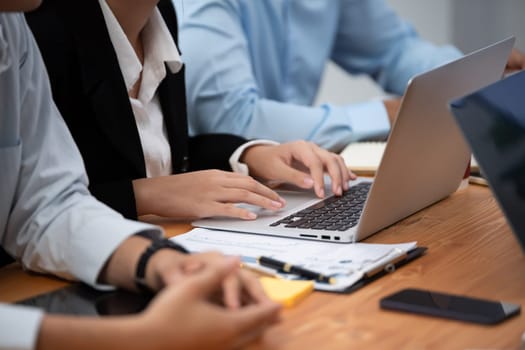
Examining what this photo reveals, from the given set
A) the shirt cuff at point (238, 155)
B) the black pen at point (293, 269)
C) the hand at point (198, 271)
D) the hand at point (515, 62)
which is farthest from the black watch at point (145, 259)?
the hand at point (515, 62)

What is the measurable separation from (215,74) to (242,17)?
249 millimetres

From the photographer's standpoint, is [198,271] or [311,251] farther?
[311,251]

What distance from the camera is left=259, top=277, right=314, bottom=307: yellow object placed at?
0.85 metres

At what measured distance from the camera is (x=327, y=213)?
1181 mm

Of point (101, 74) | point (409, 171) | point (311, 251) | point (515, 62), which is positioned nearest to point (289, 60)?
point (515, 62)

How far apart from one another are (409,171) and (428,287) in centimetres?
24

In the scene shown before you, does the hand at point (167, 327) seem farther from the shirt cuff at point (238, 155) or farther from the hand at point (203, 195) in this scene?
the shirt cuff at point (238, 155)

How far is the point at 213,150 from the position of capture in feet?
4.91

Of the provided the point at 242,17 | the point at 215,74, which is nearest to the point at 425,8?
the point at 242,17

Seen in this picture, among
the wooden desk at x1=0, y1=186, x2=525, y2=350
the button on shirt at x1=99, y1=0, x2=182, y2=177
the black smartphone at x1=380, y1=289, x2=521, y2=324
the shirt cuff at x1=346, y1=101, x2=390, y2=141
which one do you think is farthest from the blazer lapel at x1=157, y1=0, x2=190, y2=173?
the black smartphone at x1=380, y1=289, x2=521, y2=324

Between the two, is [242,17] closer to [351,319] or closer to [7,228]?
[7,228]

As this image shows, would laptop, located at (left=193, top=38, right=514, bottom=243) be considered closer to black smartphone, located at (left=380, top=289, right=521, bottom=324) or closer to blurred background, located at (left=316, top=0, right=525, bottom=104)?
black smartphone, located at (left=380, top=289, right=521, bottom=324)

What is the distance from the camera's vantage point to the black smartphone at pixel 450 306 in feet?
2.59

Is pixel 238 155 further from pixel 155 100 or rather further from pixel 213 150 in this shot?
pixel 155 100
